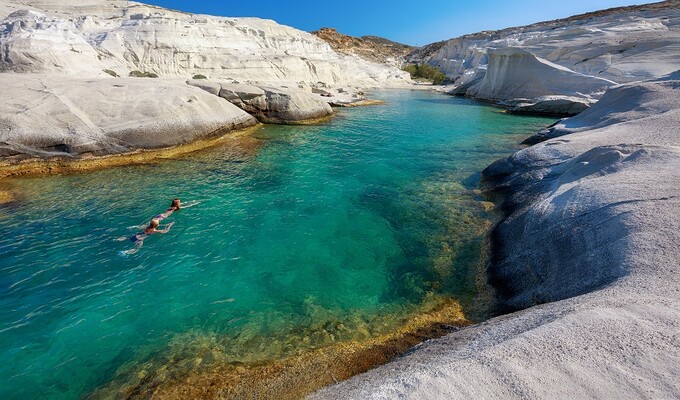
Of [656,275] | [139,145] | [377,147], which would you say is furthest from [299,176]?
[656,275]

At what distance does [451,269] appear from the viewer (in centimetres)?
738

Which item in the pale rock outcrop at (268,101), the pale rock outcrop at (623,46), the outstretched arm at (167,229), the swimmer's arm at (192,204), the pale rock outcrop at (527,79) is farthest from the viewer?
the pale rock outcrop at (527,79)

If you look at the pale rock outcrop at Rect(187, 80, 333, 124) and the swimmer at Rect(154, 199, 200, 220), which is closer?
the swimmer at Rect(154, 199, 200, 220)

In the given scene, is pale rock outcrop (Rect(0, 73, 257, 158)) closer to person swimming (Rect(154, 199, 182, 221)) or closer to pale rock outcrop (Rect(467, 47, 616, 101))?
person swimming (Rect(154, 199, 182, 221))

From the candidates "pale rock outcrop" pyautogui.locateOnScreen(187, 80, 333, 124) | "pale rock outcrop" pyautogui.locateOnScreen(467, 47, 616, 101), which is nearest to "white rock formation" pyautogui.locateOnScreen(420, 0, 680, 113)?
"pale rock outcrop" pyautogui.locateOnScreen(467, 47, 616, 101)

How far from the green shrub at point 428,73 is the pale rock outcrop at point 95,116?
59.3 m

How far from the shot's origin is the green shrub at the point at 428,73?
220 ft

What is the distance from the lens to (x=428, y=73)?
240ft

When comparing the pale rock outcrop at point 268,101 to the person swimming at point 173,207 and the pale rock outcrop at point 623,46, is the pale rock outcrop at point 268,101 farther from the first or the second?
the pale rock outcrop at point 623,46

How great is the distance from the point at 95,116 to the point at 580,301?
1713cm

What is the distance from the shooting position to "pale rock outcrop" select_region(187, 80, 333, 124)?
70.0 feet

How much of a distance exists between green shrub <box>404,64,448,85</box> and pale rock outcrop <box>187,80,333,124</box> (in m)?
50.4

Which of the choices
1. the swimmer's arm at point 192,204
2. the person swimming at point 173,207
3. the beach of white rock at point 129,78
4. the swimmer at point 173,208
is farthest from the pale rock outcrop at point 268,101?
the person swimming at point 173,207

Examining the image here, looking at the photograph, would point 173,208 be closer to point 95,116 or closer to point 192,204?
point 192,204
